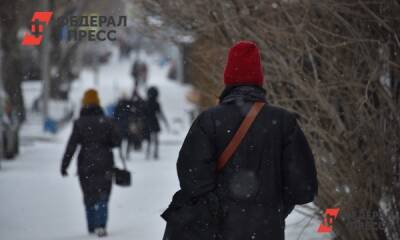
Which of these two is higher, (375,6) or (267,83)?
(375,6)

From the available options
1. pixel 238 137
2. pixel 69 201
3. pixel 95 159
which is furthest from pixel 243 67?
pixel 69 201

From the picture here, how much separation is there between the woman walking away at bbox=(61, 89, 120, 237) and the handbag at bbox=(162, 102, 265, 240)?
5.08 meters

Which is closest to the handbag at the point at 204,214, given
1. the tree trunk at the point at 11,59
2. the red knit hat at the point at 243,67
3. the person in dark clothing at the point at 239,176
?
the person in dark clothing at the point at 239,176

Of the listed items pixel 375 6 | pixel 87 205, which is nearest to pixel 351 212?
pixel 375 6

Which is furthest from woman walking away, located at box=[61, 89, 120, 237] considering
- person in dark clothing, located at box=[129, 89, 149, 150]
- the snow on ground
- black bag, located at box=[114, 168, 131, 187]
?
person in dark clothing, located at box=[129, 89, 149, 150]

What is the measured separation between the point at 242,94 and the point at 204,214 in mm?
737

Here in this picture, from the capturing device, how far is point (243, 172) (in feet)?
16.6

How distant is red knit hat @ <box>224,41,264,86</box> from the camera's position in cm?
521

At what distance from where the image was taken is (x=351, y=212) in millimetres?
8180

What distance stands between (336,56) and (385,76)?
0.50 m

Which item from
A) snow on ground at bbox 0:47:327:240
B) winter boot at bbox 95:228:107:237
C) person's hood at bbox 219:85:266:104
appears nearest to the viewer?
person's hood at bbox 219:85:266:104

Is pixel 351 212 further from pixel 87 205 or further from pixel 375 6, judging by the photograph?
pixel 87 205

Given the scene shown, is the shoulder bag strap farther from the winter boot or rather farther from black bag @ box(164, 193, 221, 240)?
the winter boot

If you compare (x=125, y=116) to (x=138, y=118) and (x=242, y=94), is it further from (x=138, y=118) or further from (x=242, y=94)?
(x=242, y=94)
